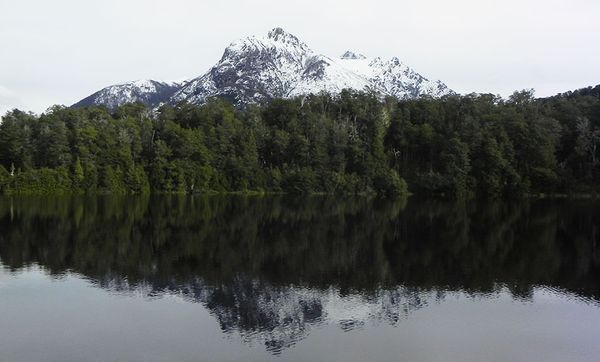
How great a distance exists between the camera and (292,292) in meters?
29.2

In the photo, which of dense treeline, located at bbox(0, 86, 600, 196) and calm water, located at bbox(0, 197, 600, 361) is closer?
calm water, located at bbox(0, 197, 600, 361)

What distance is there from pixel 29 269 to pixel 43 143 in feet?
260

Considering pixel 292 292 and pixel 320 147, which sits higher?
pixel 320 147

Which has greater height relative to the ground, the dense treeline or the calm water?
the dense treeline

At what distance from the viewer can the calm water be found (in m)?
21.0

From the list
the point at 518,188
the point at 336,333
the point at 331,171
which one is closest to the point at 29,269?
the point at 336,333

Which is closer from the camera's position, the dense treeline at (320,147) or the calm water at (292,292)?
the calm water at (292,292)

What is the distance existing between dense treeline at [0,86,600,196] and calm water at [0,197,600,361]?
52.9 metres

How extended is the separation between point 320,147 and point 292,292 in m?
93.5

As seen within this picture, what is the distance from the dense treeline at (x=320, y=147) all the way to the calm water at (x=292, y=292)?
2082 inches

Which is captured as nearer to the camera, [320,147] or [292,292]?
[292,292]

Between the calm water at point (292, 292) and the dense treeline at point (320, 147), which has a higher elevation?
the dense treeline at point (320, 147)

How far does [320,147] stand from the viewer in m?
122

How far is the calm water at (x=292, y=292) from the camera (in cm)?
2102
